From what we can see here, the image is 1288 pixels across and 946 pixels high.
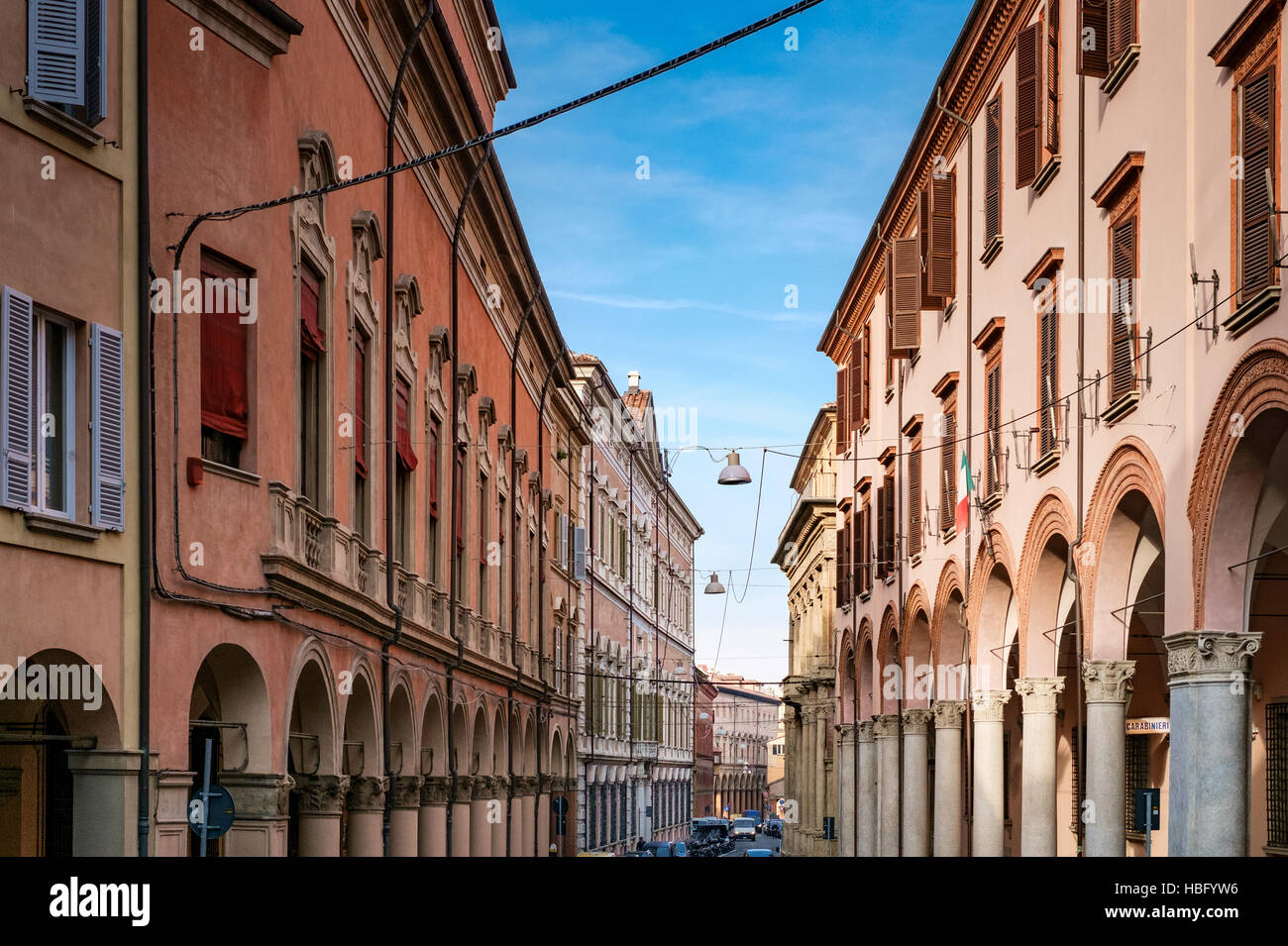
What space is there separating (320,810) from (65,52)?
972 centimetres

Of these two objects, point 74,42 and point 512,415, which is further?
point 512,415

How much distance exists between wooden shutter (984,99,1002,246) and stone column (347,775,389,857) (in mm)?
11991

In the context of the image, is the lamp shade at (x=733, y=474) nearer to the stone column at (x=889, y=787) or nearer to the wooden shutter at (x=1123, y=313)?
the stone column at (x=889, y=787)

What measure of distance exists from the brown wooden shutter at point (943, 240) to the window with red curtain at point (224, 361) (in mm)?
15536

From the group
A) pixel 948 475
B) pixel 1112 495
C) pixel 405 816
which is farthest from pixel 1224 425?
pixel 405 816

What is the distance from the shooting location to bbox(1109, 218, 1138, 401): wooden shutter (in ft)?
54.1

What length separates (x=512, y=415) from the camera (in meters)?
36.2

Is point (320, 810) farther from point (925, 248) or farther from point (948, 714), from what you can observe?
point (925, 248)

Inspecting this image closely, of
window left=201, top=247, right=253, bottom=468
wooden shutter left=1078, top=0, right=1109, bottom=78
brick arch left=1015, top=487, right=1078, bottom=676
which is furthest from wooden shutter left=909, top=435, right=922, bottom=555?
window left=201, top=247, right=253, bottom=468

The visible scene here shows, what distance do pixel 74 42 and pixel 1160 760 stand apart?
20.7 m

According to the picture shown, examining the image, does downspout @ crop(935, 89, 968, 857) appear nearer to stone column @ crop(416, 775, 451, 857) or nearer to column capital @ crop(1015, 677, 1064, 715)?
column capital @ crop(1015, 677, 1064, 715)

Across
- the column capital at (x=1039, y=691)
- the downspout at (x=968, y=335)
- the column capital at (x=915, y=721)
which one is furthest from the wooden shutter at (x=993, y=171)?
the column capital at (x=915, y=721)

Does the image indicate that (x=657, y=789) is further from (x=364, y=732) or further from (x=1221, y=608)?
(x=1221, y=608)
